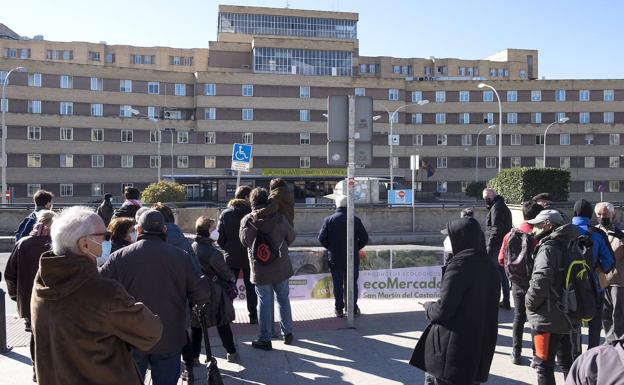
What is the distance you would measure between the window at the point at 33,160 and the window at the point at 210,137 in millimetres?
17225

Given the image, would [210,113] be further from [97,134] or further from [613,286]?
[613,286]

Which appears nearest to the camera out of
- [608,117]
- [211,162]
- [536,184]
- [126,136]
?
[536,184]

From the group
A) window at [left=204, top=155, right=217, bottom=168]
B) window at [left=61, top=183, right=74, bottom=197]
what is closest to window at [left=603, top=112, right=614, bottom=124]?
window at [left=204, top=155, right=217, bottom=168]

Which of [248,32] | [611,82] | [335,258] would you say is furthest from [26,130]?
[611,82]

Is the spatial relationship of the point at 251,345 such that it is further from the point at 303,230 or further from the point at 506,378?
the point at 303,230

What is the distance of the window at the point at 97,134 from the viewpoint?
59.1 metres

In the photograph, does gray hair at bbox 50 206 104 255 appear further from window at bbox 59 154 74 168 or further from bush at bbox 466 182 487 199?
window at bbox 59 154 74 168

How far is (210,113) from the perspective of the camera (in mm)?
61625

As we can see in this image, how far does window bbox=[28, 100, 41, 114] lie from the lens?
2238 inches

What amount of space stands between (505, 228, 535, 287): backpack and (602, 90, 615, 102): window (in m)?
72.3

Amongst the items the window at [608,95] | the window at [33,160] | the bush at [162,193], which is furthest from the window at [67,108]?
the window at [608,95]

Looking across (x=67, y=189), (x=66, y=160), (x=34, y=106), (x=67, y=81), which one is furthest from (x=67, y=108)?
(x=67, y=189)

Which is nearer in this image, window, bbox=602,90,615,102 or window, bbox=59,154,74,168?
window, bbox=59,154,74,168

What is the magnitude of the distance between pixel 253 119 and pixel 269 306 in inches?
2251
